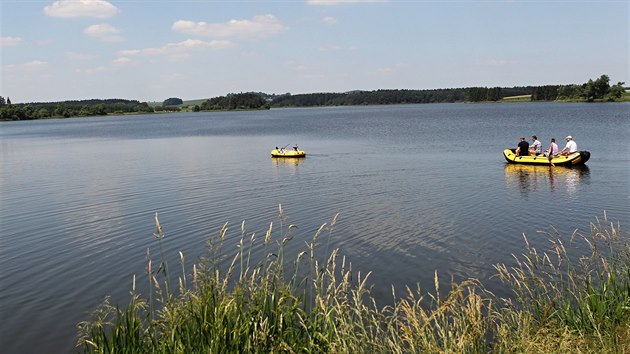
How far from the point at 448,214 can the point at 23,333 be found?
14086 mm

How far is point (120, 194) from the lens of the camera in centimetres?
2575

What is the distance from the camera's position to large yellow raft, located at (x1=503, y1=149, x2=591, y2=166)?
3014 cm

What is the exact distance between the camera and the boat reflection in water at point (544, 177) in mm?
24536

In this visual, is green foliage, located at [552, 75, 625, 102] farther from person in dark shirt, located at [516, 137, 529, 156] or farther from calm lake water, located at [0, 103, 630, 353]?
person in dark shirt, located at [516, 137, 529, 156]

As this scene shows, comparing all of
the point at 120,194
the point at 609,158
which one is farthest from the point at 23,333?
the point at 609,158

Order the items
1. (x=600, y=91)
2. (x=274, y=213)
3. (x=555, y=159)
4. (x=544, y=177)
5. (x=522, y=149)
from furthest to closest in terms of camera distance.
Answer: (x=600, y=91), (x=522, y=149), (x=555, y=159), (x=544, y=177), (x=274, y=213)

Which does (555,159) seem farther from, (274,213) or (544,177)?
(274,213)

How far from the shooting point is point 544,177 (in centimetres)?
2778

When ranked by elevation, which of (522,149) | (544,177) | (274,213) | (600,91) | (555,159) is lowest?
(544,177)

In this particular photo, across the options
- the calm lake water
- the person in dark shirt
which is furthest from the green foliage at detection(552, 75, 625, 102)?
the person in dark shirt

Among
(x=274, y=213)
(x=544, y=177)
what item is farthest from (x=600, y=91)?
(x=274, y=213)

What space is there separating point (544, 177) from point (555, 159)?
148 inches

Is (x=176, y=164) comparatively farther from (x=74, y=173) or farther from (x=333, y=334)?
(x=333, y=334)

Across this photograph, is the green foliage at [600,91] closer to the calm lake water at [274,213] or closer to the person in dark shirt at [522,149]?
the calm lake water at [274,213]
